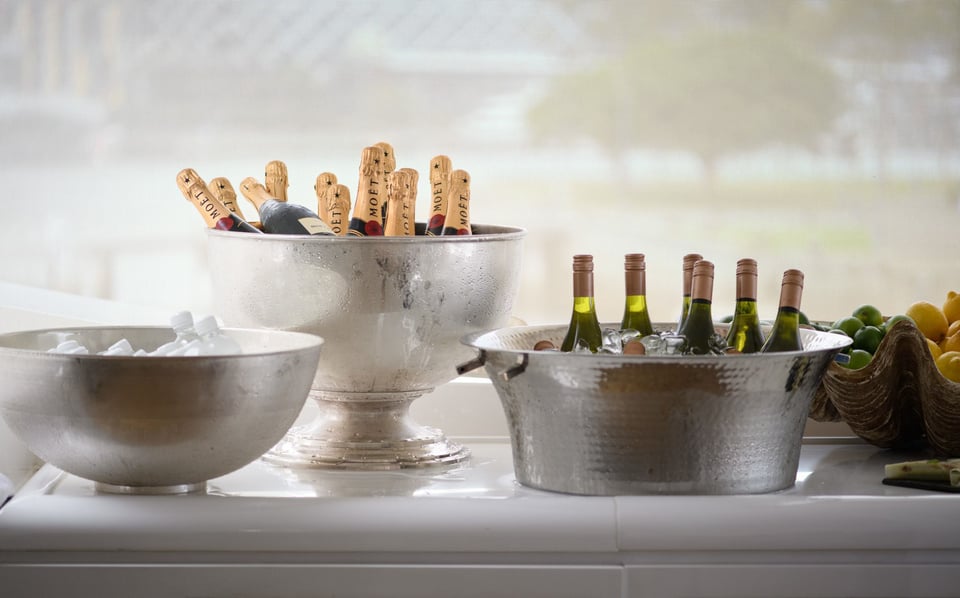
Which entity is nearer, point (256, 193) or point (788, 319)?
point (788, 319)

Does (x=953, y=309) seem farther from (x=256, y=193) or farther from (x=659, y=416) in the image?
(x=256, y=193)

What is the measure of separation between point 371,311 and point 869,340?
0.46 m

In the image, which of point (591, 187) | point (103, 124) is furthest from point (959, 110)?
point (103, 124)

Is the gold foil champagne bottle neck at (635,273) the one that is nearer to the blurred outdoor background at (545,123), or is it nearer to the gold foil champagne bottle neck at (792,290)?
the gold foil champagne bottle neck at (792,290)

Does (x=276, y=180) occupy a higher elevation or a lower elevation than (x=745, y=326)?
higher

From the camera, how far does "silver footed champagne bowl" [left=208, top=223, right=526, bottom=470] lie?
0.90m

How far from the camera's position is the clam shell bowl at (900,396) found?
917mm

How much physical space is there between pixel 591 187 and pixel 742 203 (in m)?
0.96

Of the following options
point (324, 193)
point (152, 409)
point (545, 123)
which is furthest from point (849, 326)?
point (545, 123)

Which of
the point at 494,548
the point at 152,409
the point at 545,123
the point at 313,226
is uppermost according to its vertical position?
the point at 545,123

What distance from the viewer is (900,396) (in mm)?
970

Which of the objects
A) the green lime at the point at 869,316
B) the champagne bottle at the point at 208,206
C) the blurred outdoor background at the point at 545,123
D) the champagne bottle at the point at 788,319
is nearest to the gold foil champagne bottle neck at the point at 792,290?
the champagne bottle at the point at 788,319

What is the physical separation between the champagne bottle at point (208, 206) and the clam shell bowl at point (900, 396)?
1.69 ft

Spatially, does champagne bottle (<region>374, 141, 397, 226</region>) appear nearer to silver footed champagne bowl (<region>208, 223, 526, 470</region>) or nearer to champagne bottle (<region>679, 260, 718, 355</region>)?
silver footed champagne bowl (<region>208, 223, 526, 470</region>)
